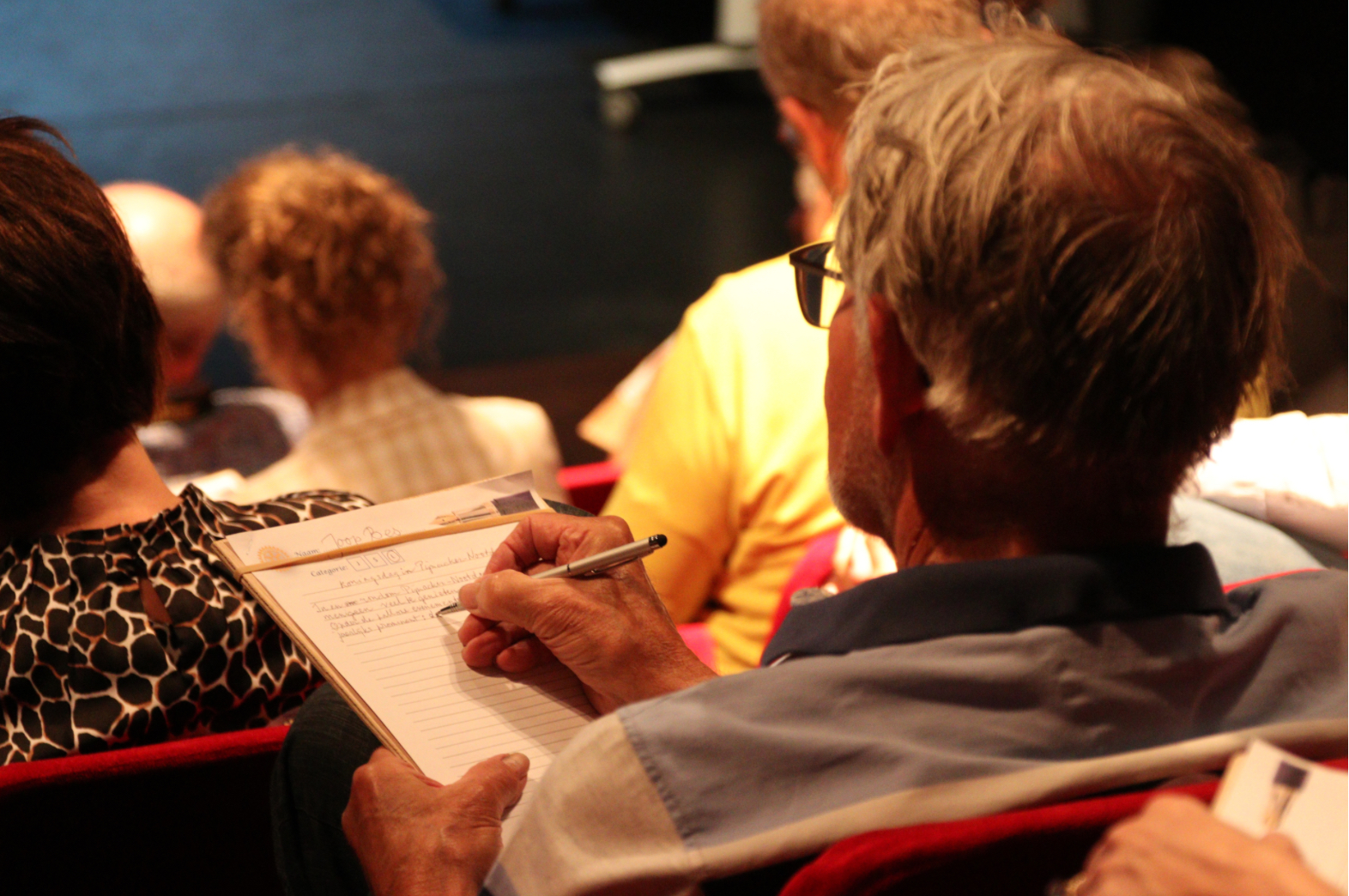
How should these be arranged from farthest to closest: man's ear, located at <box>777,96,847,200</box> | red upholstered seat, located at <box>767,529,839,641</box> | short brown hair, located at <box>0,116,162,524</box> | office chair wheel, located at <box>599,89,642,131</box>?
office chair wheel, located at <box>599,89,642,131</box>
man's ear, located at <box>777,96,847,200</box>
red upholstered seat, located at <box>767,529,839,641</box>
short brown hair, located at <box>0,116,162,524</box>

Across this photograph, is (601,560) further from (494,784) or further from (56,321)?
(56,321)

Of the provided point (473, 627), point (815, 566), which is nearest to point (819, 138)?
point (815, 566)

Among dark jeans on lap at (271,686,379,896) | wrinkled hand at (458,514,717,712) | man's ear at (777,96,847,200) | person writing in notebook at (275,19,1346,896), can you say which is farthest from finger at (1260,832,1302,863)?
man's ear at (777,96,847,200)

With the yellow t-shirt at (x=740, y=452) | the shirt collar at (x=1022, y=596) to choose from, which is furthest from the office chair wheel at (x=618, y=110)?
the shirt collar at (x=1022, y=596)

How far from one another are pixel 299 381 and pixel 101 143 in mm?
3679

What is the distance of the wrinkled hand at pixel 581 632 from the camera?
101 centimetres

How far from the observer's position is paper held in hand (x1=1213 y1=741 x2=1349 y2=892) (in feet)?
2.04

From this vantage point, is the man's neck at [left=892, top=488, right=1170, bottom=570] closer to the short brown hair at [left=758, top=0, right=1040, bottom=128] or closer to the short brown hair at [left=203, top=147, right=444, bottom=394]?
the short brown hair at [left=758, top=0, right=1040, bottom=128]

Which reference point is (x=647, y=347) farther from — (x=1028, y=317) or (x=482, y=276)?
(x=1028, y=317)

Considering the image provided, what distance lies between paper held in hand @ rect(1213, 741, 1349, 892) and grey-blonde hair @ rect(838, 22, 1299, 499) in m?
0.24

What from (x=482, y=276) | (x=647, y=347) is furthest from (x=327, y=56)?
(x=647, y=347)

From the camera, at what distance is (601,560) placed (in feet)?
3.38

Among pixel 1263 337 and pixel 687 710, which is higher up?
pixel 1263 337

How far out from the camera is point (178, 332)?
2250 mm
